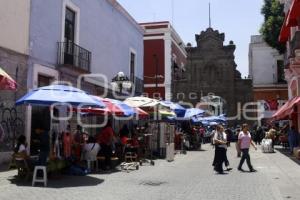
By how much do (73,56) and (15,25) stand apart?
4001 mm

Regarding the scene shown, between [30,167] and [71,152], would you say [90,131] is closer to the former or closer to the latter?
[71,152]

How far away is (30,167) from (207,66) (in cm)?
4198

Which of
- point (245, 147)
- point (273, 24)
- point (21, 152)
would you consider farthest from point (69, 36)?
point (273, 24)

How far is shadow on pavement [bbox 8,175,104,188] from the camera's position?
10.5 m

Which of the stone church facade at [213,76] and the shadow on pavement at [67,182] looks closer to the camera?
the shadow on pavement at [67,182]

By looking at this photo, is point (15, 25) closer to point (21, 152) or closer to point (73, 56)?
point (73, 56)

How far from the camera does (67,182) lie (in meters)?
11.1

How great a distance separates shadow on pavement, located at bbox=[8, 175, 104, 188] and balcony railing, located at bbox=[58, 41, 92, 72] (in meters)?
6.76

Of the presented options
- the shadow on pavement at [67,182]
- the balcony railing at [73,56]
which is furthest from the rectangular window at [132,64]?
the shadow on pavement at [67,182]

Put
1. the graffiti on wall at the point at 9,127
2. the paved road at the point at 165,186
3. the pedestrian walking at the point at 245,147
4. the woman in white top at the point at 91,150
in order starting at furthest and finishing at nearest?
the pedestrian walking at the point at 245,147
the graffiti on wall at the point at 9,127
the woman in white top at the point at 91,150
the paved road at the point at 165,186

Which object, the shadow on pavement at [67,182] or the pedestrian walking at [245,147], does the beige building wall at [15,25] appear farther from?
the pedestrian walking at [245,147]

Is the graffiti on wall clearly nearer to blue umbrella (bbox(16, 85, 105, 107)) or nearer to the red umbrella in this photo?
blue umbrella (bbox(16, 85, 105, 107))

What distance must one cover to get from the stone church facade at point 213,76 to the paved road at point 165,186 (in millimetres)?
36516

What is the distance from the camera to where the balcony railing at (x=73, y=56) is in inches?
697
